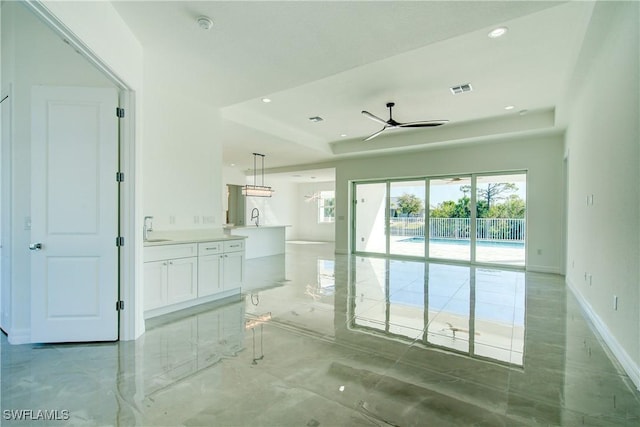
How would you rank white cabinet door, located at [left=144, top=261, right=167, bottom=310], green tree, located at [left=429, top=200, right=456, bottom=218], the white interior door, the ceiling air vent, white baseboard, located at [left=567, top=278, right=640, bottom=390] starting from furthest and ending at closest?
1. green tree, located at [left=429, top=200, right=456, bottom=218]
2. the ceiling air vent
3. white cabinet door, located at [left=144, top=261, right=167, bottom=310]
4. the white interior door
5. white baseboard, located at [left=567, top=278, right=640, bottom=390]

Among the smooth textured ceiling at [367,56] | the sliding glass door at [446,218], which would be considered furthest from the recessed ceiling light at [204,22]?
the sliding glass door at [446,218]

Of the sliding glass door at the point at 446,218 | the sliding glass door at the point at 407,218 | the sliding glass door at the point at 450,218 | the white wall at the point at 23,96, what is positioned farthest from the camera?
the sliding glass door at the point at 407,218

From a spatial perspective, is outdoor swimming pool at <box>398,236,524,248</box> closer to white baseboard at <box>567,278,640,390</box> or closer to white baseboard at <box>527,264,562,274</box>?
white baseboard at <box>527,264,562,274</box>

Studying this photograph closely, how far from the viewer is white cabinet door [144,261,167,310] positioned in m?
3.48

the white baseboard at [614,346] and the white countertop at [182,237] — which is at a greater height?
the white countertop at [182,237]

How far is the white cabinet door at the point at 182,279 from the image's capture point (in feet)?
12.2

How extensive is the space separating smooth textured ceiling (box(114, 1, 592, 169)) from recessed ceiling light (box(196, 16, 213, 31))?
4 centimetres

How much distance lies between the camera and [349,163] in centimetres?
921

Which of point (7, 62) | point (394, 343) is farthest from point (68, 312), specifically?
point (394, 343)

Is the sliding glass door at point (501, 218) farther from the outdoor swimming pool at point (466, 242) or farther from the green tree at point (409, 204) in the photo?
the green tree at point (409, 204)

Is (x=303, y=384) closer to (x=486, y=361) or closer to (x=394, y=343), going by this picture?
(x=394, y=343)

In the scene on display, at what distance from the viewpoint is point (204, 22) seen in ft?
8.75

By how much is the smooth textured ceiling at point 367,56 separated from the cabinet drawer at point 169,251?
2.09 m

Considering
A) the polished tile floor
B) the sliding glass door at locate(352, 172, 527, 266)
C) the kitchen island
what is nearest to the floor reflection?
the polished tile floor
